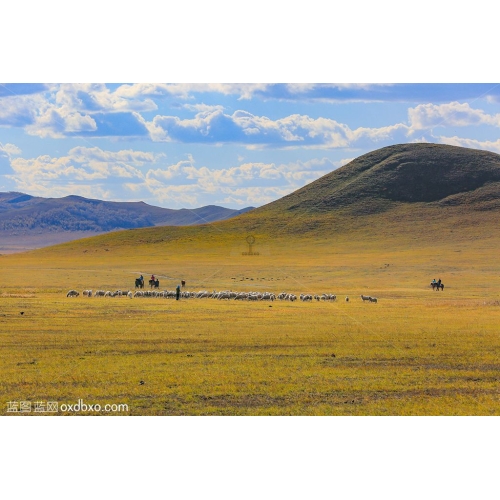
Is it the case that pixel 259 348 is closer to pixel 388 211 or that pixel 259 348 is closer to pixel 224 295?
pixel 224 295

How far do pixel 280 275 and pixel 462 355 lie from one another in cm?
4639

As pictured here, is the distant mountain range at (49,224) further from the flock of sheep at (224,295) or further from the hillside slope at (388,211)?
the flock of sheep at (224,295)

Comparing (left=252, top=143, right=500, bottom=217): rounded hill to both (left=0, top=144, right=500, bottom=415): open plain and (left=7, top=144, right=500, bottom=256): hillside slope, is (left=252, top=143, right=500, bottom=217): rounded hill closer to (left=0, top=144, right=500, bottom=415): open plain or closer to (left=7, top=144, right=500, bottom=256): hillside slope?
(left=7, top=144, right=500, bottom=256): hillside slope

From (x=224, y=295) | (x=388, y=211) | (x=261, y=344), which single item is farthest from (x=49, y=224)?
(x=261, y=344)

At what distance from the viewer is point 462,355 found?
22.7 m

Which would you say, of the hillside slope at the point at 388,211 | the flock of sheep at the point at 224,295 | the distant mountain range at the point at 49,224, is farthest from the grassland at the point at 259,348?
the distant mountain range at the point at 49,224

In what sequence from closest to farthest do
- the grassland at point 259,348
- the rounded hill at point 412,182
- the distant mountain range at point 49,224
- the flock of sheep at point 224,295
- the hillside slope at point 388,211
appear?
1. the grassland at point 259,348
2. the flock of sheep at point 224,295
3. the hillside slope at point 388,211
4. the rounded hill at point 412,182
5. the distant mountain range at point 49,224

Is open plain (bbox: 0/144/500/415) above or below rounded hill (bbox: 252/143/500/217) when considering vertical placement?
below

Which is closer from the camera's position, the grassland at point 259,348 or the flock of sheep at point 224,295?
the grassland at point 259,348

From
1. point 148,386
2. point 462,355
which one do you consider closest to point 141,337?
point 148,386

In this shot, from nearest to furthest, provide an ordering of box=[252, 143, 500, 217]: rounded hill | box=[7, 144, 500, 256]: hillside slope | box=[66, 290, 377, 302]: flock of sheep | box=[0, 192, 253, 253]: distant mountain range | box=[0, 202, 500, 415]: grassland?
1. box=[0, 202, 500, 415]: grassland
2. box=[66, 290, 377, 302]: flock of sheep
3. box=[7, 144, 500, 256]: hillside slope
4. box=[252, 143, 500, 217]: rounded hill
5. box=[0, 192, 253, 253]: distant mountain range

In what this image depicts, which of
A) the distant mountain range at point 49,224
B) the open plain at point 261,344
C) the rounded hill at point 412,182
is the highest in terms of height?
the rounded hill at point 412,182

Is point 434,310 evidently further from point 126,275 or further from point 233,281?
point 126,275

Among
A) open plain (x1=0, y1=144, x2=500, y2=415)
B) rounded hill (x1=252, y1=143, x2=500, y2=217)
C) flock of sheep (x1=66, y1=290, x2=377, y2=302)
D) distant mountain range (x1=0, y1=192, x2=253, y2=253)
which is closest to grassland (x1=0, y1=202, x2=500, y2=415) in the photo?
open plain (x1=0, y1=144, x2=500, y2=415)
